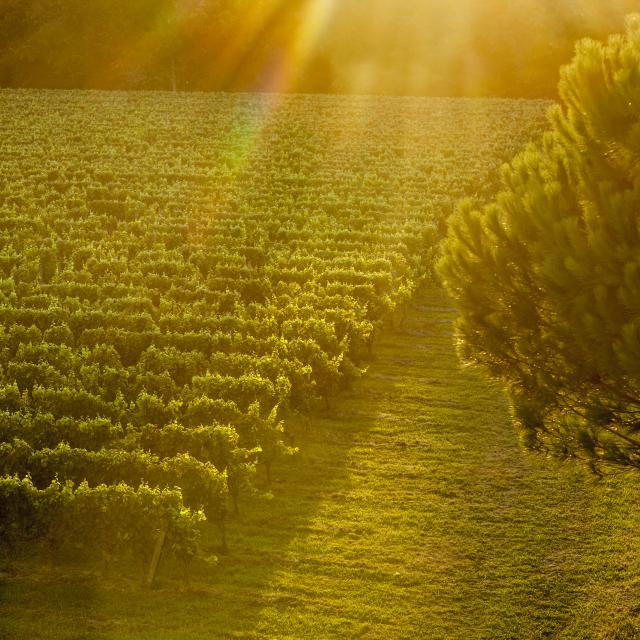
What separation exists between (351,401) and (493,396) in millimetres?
3545

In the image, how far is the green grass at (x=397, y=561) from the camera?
14.3m

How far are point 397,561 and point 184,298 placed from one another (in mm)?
14235

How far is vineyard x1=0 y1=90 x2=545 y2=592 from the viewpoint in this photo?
639 inches

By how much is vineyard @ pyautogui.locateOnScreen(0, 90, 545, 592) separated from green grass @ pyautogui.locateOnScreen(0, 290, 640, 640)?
2.33ft

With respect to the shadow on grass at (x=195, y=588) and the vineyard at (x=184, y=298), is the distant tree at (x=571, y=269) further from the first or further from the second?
the vineyard at (x=184, y=298)

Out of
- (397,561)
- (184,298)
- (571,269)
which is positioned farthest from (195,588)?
(184,298)

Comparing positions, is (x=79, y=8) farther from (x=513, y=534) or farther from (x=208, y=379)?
(x=513, y=534)

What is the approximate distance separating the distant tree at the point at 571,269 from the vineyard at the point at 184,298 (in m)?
5.54

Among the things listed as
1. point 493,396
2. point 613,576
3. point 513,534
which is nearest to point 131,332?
point 493,396

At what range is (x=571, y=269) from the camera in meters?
11.9

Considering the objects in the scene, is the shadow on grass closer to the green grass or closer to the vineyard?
the green grass

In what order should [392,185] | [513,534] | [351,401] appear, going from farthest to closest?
1. [392,185]
2. [351,401]
3. [513,534]

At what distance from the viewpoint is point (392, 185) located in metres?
46.3

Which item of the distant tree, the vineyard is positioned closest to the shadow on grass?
the vineyard
